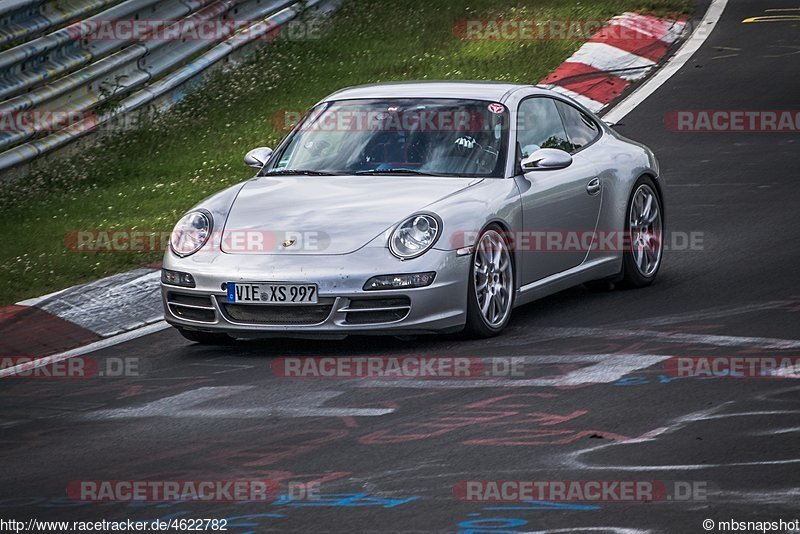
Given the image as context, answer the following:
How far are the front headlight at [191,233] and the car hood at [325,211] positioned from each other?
0.14 meters

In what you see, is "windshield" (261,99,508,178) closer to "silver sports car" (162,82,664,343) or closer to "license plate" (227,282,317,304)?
"silver sports car" (162,82,664,343)

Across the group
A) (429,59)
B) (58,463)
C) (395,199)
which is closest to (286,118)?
(429,59)

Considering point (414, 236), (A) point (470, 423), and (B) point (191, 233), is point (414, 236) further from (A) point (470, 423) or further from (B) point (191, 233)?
(A) point (470, 423)

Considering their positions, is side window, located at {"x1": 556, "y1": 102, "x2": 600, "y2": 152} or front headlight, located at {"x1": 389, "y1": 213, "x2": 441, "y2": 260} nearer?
front headlight, located at {"x1": 389, "y1": 213, "x2": 441, "y2": 260}

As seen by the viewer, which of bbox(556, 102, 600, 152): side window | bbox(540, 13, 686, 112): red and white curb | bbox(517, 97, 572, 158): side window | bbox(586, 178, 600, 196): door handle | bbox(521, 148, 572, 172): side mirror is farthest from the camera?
bbox(540, 13, 686, 112): red and white curb

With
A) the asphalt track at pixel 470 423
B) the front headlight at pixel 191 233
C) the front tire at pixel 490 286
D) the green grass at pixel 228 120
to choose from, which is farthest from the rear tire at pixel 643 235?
the green grass at pixel 228 120

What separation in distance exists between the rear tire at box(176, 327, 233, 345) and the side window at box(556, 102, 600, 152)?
100 inches

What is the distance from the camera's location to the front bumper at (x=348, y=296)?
830cm

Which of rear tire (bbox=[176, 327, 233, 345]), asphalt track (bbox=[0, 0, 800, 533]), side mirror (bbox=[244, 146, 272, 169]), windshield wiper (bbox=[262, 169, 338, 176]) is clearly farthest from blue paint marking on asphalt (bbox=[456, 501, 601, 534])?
side mirror (bbox=[244, 146, 272, 169])

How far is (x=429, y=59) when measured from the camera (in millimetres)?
16922

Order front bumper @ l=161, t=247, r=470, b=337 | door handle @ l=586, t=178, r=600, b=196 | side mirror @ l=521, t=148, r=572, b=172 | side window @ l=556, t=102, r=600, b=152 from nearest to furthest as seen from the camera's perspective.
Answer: front bumper @ l=161, t=247, r=470, b=337 → side mirror @ l=521, t=148, r=572, b=172 → door handle @ l=586, t=178, r=600, b=196 → side window @ l=556, t=102, r=600, b=152

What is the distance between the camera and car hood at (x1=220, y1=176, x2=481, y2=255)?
848cm

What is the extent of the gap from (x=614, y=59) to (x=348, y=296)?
29.7ft

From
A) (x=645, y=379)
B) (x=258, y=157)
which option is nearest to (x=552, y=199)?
(x=258, y=157)
